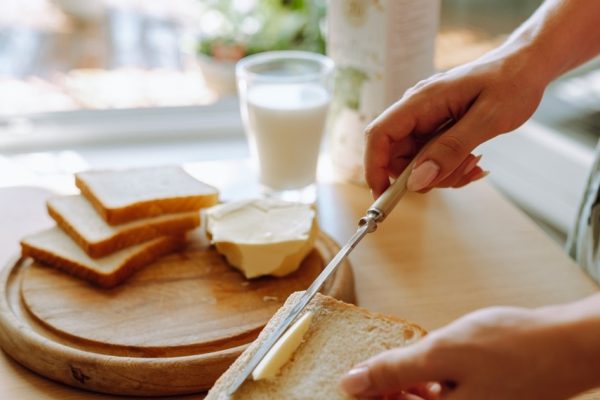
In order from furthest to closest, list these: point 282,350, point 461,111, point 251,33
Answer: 1. point 251,33
2. point 461,111
3. point 282,350

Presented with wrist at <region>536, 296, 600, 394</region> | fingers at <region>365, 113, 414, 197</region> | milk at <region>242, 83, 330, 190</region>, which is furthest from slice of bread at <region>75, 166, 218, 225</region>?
wrist at <region>536, 296, 600, 394</region>

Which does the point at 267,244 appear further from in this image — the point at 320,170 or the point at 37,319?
the point at 320,170

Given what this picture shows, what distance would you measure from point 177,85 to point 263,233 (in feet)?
3.91

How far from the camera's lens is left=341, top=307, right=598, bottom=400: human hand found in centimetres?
70

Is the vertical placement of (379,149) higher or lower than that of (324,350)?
higher

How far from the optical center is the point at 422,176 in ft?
3.52

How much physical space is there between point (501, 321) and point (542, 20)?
65 centimetres

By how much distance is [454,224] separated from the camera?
1532mm

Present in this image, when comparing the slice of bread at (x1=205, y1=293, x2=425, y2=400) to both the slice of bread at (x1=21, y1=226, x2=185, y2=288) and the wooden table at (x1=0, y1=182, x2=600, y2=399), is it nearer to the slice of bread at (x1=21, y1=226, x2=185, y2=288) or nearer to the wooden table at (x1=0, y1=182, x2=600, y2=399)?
the wooden table at (x1=0, y1=182, x2=600, y2=399)

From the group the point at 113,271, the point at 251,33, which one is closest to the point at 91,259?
the point at 113,271

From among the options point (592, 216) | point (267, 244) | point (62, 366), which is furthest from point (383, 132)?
point (62, 366)

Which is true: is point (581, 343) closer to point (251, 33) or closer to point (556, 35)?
point (556, 35)

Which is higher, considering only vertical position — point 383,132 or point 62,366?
point 383,132

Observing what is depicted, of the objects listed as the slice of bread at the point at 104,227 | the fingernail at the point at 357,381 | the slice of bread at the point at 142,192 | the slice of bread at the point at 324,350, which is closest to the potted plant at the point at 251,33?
the slice of bread at the point at 142,192
